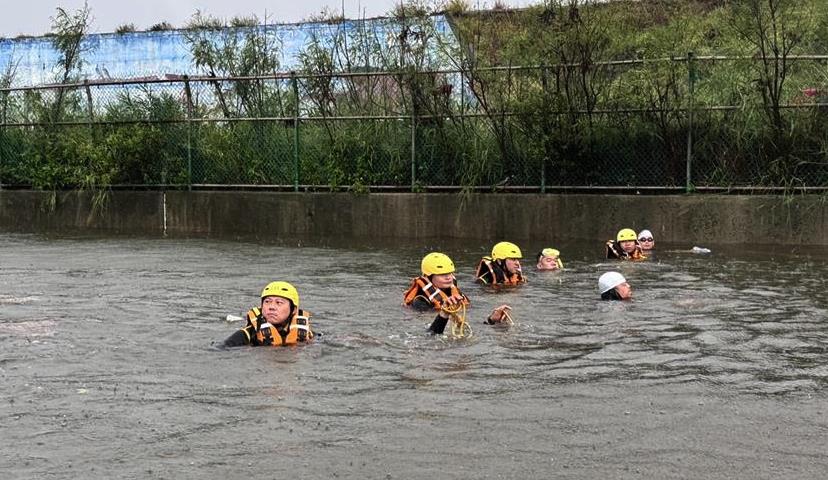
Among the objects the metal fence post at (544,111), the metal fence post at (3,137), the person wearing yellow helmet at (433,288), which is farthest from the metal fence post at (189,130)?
the person wearing yellow helmet at (433,288)

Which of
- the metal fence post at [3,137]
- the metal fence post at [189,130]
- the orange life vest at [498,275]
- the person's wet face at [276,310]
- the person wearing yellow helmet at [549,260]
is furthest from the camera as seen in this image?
the metal fence post at [3,137]

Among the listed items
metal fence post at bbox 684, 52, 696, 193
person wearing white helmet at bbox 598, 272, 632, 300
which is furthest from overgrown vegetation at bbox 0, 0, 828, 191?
person wearing white helmet at bbox 598, 272, 632, 300

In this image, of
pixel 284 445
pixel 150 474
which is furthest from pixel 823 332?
pixel 150 474

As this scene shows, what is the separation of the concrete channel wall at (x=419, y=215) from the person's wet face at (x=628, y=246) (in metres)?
2.62

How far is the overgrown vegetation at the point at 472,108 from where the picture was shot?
709 inches

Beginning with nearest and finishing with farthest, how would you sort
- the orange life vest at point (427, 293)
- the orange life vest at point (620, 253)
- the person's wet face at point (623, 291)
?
the orange life vest at point (427, 293), the person's wet face at point (623, 291), the orange life vest at point (620, 253)

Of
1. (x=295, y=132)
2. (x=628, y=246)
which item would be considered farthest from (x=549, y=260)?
(x=295, y=132)

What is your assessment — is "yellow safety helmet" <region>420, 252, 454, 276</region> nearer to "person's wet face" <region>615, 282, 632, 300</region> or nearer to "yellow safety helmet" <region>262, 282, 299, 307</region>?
"person's wet face" <region>615, 282, 632, 300</region>

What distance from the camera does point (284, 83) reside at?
21.6 m

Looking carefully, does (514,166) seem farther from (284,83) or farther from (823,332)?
Answer: (823,332)

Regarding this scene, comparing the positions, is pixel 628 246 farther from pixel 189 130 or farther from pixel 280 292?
pixel 189 130

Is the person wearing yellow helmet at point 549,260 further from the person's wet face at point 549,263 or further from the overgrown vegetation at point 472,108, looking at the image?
the overgrown vegetation at point 472,108

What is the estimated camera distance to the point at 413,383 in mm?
7625

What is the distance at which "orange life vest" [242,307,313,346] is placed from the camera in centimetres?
918
